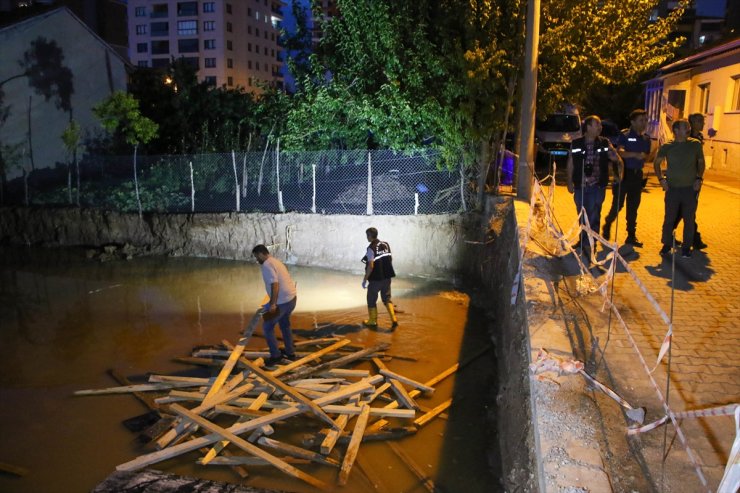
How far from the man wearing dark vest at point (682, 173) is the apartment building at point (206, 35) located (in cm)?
6169

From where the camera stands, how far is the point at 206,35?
6612 cm

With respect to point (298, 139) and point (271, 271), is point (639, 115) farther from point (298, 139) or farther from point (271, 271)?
point (298, 139)

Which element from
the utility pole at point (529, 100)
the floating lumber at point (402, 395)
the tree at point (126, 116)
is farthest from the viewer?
the tree at point (126, 116)

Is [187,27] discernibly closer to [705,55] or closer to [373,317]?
[705,55]

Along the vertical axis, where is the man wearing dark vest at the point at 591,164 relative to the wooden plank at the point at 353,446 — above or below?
above

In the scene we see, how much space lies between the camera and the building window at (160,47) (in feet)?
225

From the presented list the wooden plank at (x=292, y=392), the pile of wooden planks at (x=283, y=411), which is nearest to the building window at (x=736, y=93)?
the pile of wooden planks at (x=283, y=411)

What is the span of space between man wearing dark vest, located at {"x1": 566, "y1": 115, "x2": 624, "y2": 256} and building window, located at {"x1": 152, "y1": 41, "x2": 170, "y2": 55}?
230ft

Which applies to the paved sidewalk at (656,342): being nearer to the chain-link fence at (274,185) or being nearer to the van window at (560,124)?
the chain-link fence at (274,185)

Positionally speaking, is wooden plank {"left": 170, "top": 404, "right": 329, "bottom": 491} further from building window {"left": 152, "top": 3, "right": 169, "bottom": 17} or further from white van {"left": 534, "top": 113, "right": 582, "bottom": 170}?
building window {"left": 152, "top": 3, "right": 169, "bottom": 17}

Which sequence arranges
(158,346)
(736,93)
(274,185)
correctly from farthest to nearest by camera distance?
(274,185) < (736,93) < (158,346)

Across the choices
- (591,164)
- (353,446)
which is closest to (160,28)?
(591,164)

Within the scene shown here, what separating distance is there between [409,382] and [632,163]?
15.3 ft

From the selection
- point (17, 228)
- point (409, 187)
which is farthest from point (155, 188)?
point (409, 187)
